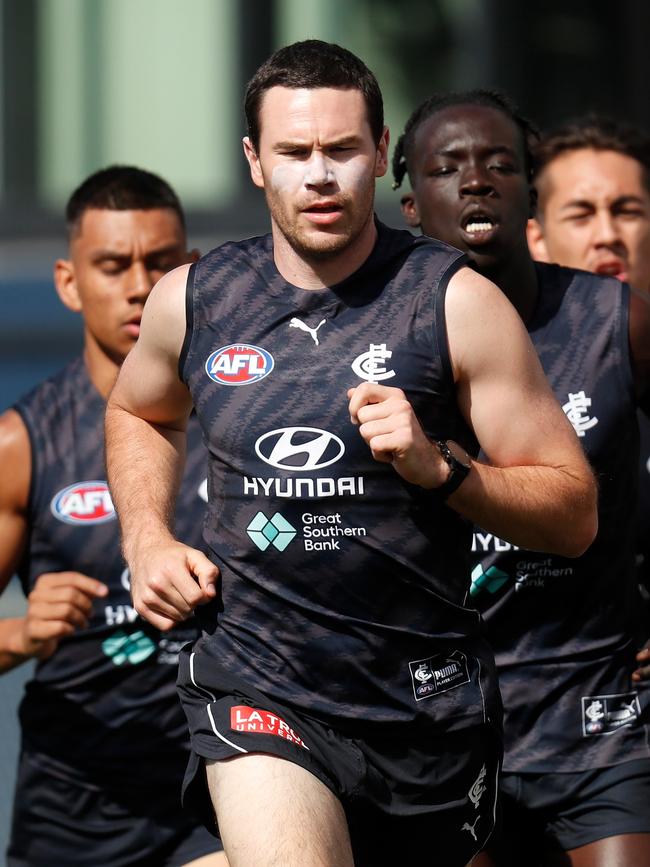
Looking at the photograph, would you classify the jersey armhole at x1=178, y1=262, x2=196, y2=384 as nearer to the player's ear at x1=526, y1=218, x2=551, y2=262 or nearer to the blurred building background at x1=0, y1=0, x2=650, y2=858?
the player's ear at x1=526, y1=218, x2=551, y2=262

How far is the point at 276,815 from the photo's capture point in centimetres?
327

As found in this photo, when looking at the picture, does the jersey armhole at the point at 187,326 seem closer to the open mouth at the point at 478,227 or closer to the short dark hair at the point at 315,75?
the short dark hair at the point at 315,75

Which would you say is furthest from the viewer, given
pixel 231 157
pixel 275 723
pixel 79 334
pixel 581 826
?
pixel 231 157

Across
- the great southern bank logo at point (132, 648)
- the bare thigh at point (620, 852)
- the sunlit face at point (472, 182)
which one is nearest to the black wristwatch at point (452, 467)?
the sunlit face at point (472, 182)

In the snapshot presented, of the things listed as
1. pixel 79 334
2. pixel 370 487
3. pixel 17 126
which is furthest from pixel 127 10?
pixel 370 487

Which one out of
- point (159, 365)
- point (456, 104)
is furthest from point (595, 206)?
point (159, 365)

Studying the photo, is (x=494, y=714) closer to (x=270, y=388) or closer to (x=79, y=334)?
(x=270, y=388)

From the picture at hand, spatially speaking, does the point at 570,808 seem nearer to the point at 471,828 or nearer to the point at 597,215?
the point at 471,828

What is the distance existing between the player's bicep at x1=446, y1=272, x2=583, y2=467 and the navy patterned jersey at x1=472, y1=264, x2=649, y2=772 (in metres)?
0.69

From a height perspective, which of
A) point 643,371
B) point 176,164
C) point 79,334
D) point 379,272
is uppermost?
point 379,272

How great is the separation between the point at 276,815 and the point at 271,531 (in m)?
0.56

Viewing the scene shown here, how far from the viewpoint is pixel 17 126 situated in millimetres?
9312

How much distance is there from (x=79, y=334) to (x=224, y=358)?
5.13m

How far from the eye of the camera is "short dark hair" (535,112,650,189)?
556 cm
